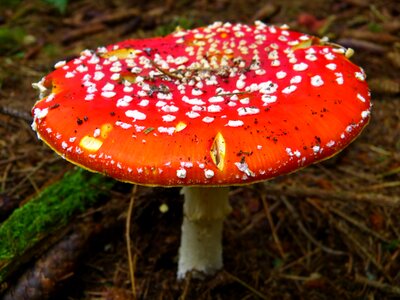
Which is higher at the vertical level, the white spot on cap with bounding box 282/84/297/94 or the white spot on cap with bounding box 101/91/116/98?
the white spot on cap with bounding box 101/91/116/98

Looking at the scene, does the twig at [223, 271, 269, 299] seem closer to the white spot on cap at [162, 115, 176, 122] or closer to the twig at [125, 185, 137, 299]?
the twig at [125, 185, 137, 299]

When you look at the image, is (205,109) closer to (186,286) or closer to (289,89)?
(289,89)

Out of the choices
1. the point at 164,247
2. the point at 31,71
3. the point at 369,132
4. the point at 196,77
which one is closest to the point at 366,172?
the point at 369,132

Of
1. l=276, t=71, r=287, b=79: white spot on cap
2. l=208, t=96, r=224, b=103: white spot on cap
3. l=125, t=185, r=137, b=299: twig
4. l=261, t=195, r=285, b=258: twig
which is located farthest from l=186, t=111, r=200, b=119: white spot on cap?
Result: l=261, t=195, r=285, b=258: twig

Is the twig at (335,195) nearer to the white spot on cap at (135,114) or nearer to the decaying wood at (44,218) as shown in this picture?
the decaying wood at (44,218)

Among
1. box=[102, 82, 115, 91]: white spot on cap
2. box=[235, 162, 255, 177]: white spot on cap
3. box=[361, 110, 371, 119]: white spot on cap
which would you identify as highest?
box=[102, 82, 115, 91]: white spot on cap

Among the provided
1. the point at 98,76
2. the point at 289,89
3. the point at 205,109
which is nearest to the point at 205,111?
the point at 205,109

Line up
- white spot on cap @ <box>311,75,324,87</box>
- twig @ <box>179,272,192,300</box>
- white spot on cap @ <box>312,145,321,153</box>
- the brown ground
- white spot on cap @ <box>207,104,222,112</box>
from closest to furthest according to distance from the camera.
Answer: white spot on cap @ <box>312,145,321,153</box>
white spot on cap @ <box>207,104,222,112</box>
white spot on cap @ <box>311,75,324,87</box>
twig @ <box>179,272,192,300</box>
the brown ground
